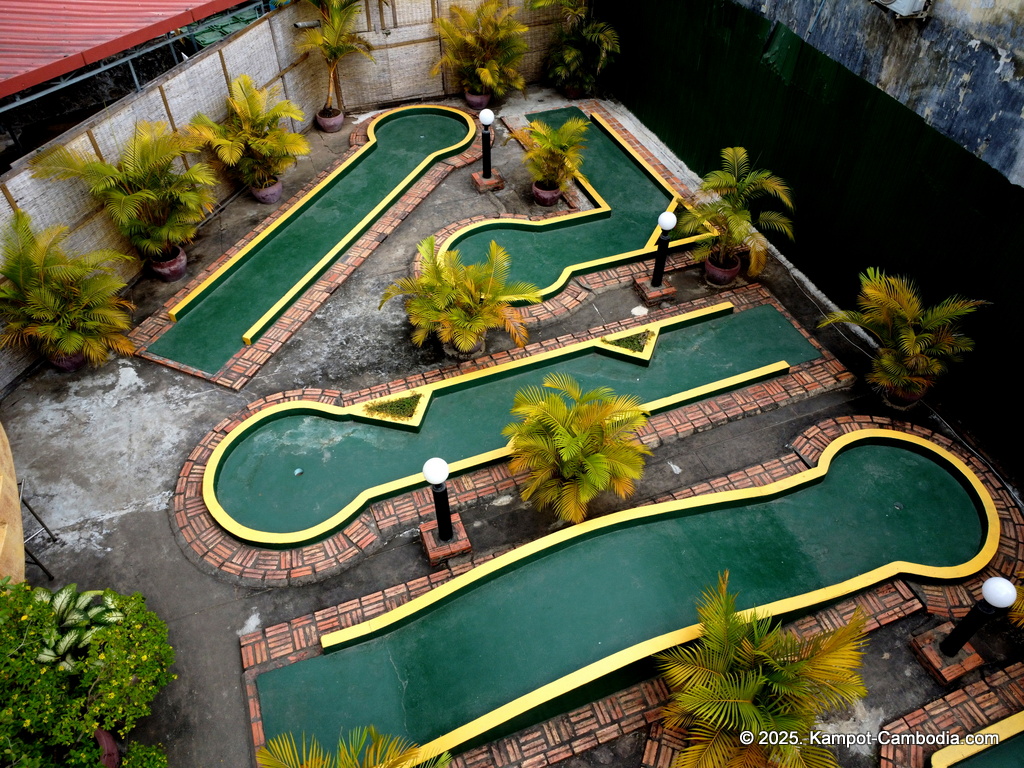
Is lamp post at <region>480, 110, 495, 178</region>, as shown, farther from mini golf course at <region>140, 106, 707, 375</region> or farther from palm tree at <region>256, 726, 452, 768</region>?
palm tree at <region>256, 726, 452, 768</region>

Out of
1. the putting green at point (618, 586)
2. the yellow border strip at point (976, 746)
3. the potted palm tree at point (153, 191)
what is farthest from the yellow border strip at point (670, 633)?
the potted palm tree at point (153, 191)

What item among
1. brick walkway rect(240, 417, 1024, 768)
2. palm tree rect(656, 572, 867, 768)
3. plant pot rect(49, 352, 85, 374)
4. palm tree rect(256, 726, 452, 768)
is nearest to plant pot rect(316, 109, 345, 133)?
plant pot rect(49, 352, 85, 374)

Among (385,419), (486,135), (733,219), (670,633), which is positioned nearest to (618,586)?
(670,633)

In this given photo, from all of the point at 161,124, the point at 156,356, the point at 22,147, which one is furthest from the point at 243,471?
the point at 22,147

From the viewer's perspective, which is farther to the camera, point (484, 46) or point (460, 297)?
point (484, 46)

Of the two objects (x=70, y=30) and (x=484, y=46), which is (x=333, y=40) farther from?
(x=70, y=30)

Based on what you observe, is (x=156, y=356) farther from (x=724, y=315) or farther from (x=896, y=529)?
(x=896, y=529)
